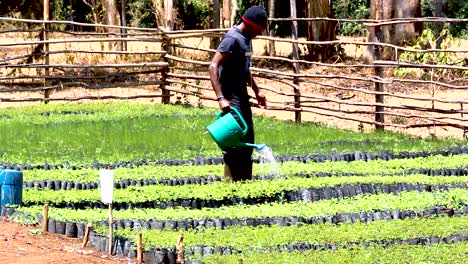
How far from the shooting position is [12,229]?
790 cm

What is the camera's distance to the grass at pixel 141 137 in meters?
12.3

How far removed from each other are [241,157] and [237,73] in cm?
76

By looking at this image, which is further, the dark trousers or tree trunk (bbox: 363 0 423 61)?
tree trunk (bbox: 363 0 423 61)

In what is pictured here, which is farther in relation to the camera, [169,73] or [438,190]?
[169,73]

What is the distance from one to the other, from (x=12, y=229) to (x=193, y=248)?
1523mm

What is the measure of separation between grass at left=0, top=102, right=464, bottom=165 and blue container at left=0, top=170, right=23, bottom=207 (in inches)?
112

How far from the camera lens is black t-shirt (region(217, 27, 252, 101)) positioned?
31.8 feet

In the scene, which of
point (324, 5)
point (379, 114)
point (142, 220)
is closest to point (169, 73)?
point (379, 114)

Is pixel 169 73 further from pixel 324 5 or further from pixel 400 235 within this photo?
pixel 400 235

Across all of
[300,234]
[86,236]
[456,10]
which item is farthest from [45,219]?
[456,10]

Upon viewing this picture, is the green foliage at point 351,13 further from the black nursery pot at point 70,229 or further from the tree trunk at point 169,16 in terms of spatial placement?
the black nursery pot at point 70,229

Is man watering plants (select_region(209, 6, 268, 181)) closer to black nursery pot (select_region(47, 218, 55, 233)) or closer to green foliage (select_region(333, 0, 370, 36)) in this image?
black nursery pot (select_region(47, 218, 55, 233))

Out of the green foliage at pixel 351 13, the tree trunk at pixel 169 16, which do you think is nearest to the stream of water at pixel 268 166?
the tree trunk at pixel 169 16

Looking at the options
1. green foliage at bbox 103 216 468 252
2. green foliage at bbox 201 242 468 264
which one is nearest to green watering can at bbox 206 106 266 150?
green foliage at bbox 103 216 468 252
